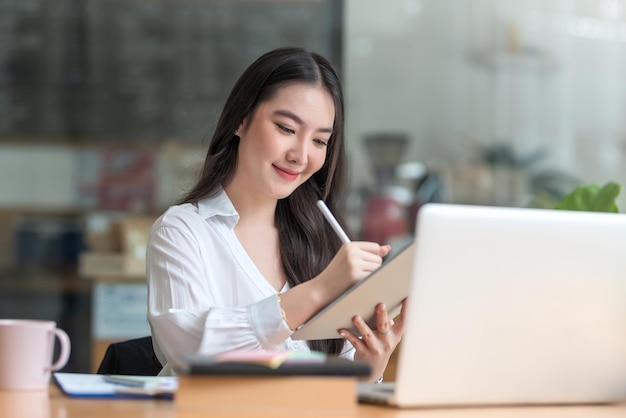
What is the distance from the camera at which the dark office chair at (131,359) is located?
1907 millimetres

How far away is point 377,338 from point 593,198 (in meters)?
0.91

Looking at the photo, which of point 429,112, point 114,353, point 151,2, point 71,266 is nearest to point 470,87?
point 429,112

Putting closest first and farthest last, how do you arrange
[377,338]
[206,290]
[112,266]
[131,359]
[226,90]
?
1. [377,338]
2. [206,290]
3. [131,359]
4. [112,266]
5. [226,90]

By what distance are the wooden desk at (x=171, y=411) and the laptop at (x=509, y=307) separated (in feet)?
0.08

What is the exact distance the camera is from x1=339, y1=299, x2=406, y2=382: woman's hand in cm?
162

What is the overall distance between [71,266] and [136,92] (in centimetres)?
78

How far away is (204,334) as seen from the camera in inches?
64.0

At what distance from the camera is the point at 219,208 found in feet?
6.45

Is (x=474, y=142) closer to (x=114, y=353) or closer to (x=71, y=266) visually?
(x=71, y=266)

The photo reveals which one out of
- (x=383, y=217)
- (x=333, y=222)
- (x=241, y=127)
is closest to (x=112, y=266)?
(x=383, y=217)

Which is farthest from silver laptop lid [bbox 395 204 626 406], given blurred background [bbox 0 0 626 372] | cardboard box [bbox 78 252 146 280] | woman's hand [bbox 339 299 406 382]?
blurred background [bbox 0 0 626 372]

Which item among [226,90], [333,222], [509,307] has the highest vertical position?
[226,90]

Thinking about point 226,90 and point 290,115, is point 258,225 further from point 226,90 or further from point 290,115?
point 226,90

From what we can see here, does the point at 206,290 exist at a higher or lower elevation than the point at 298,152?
lower
